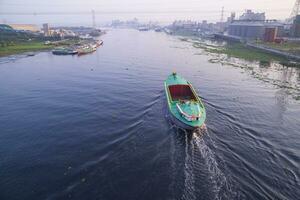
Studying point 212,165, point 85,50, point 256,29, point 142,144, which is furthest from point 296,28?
point 142,144

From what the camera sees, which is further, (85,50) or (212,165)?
(85,50)

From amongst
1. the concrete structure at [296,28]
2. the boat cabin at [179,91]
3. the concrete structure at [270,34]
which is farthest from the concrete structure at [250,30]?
the boat cabin at [179,91]

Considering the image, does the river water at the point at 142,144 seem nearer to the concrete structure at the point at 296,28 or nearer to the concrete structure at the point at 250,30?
the concrete structure at the point at 296,28

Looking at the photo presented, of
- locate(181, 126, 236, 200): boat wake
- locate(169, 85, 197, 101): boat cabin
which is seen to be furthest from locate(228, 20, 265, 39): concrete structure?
locate(181, 126, 236, 200): boat wake

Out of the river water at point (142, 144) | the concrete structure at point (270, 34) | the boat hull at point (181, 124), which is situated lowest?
the river water at point (142, 144)

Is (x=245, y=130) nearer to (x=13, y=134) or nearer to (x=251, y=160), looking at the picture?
(x=251, y=160)

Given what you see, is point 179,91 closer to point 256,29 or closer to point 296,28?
point 296,28

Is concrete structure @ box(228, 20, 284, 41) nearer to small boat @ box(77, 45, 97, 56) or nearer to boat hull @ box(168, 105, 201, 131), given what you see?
small boat @ box(77, 45, 97, 56)

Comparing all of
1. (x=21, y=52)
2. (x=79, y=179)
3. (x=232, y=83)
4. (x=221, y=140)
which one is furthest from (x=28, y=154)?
(x=21, y=52)
